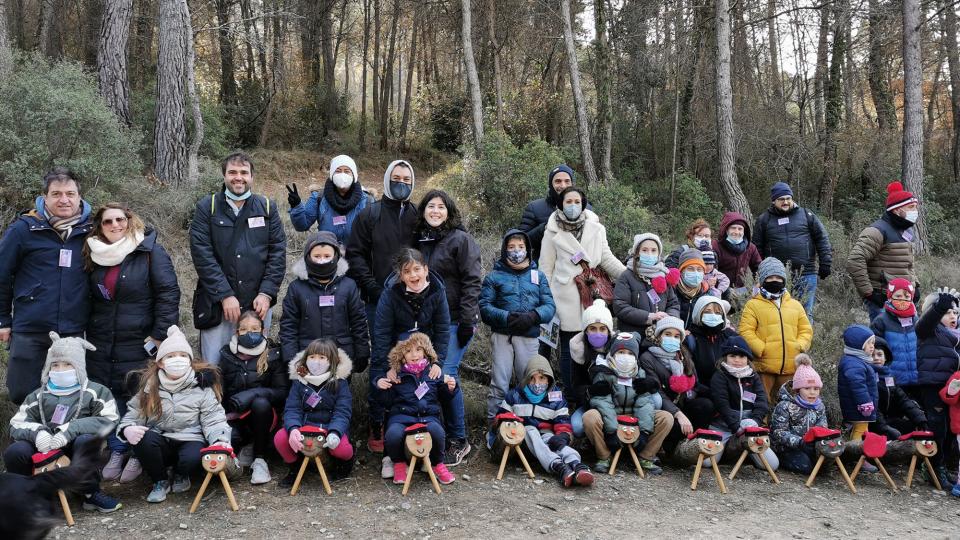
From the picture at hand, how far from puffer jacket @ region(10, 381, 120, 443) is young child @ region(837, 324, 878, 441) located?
18.9 ft

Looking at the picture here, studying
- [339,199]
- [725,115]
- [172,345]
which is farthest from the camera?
[725,115]

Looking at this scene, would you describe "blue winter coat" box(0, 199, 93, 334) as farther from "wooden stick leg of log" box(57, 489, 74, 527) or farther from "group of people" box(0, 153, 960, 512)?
"wooden stick leg of log" box(57, 489, 74, 527)

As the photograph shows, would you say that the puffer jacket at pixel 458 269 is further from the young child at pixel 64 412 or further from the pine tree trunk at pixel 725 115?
the pine tree trunk at pixel 725 115

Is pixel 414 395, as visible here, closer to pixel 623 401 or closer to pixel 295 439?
pixel 295 439

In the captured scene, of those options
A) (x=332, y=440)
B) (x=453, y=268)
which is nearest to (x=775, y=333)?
(x=453, y=268)

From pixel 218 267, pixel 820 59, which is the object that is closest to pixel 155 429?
pixel 218 267

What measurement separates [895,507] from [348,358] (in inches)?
172

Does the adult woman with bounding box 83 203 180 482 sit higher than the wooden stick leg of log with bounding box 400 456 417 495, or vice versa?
the adult woman with bounding box 83 203 180 482

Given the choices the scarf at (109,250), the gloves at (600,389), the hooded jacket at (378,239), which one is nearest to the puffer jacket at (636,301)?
the gloves at (600,389)

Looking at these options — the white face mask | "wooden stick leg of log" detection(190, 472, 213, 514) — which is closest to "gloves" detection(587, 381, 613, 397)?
the white face mask

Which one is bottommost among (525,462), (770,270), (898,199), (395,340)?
(525,462)

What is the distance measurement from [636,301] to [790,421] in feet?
5.37

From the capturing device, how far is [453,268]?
5547mm

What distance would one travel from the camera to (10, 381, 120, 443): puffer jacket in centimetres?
429
